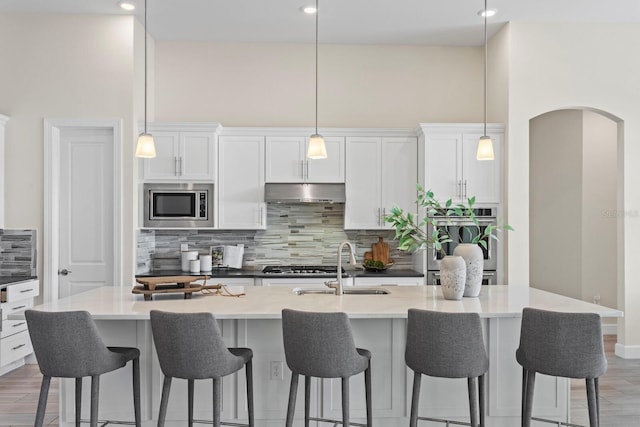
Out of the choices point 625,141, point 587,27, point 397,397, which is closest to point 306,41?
point 587,27

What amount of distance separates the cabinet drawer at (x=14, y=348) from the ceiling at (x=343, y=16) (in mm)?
2953

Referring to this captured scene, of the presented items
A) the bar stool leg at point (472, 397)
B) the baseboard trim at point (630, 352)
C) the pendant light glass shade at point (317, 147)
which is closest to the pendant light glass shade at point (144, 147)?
the pendant light glass shade at point (317, 147)

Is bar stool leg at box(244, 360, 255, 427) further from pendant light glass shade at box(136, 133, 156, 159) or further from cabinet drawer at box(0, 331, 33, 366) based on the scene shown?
cabinet drawer at box(0, 331, 33, 366)

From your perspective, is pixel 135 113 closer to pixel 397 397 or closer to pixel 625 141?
pixel 397 397

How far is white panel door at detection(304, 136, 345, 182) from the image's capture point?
5.53 metres

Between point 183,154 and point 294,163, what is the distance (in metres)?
1.10

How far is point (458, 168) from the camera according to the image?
5367 mm

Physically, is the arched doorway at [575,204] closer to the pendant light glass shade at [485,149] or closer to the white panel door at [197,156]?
the pendant light glass shade at [485,149]

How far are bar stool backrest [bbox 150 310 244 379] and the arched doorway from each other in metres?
4.77

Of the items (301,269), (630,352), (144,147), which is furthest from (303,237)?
(630,352)

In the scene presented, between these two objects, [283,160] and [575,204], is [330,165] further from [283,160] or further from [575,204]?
[575,204]

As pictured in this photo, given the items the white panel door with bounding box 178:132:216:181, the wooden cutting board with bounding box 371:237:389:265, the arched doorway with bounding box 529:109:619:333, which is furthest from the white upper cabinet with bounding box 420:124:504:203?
the white panel door with bounding box 178:132:216:181

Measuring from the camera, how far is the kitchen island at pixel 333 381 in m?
3.30

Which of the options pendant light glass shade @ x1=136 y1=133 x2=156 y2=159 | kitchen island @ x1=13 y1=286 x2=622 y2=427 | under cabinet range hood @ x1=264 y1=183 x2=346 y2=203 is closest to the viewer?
kitchen island @ x1=13 y1=286 x2=622 y2=427
